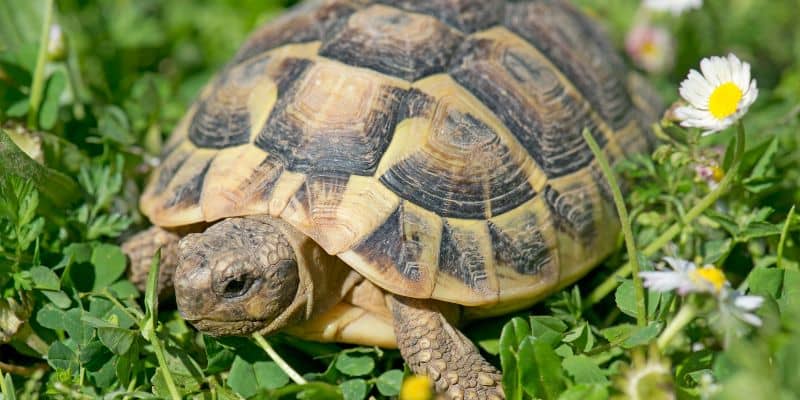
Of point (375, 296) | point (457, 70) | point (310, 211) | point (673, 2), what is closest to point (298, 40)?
point (457, 70)

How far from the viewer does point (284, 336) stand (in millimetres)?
2982

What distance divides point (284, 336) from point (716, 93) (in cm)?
173

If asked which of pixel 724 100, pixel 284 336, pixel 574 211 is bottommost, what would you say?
pixel 284 336

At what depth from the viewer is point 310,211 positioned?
2.69 m

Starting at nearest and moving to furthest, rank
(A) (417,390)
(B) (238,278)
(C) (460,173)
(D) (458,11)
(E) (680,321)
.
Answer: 1. (A) (417,390)
2. (E) (680,321)
3. (B) (238,278)
4. (C) (460,173)
5. (D) (458,11)

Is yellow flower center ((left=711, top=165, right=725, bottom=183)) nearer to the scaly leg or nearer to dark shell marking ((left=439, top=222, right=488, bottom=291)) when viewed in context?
dark shell marking ((left=439, top=222, right=488, bottom=291))

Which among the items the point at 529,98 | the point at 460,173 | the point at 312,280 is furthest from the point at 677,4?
the point at 312,280

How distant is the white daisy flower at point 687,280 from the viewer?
2143 millimetres

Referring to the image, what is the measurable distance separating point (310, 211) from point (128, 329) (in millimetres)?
701

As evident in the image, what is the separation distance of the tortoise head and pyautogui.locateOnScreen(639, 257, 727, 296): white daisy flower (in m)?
1.14

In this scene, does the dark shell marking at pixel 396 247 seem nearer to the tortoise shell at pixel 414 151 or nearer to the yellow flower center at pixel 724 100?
the tortoise shell at pixel 414 151

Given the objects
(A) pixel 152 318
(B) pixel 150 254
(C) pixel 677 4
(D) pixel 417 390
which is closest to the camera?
(D) pixel 417 390

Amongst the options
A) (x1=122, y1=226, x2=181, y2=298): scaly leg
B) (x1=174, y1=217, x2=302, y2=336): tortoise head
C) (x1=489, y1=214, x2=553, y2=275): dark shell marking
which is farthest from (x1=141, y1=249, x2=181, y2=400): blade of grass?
(x1=489, y1=214, x2=553, y2=275): dark shell marking

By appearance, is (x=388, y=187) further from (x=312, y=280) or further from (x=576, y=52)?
(x=576, y=52)
